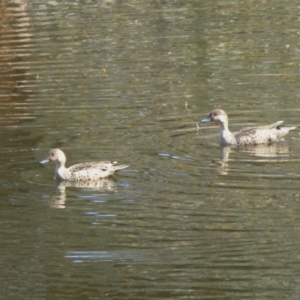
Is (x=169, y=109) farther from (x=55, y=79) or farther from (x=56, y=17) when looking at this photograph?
(x=56, y=17)

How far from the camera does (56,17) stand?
2442 cm

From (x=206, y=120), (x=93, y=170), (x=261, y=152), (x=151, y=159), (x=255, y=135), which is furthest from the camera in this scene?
(x=206, y=120)

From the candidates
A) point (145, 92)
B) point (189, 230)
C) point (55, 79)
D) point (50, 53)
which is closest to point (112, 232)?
point (189, 230)

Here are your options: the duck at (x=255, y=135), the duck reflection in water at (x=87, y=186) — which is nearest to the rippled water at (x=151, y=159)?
the duck reflection in water at (x=87, y=186)

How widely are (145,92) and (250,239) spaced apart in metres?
6.86

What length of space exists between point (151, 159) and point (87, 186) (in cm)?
91

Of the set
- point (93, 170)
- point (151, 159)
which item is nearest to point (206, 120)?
point (151, 159)

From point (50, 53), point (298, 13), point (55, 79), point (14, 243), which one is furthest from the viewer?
point (298, 13)

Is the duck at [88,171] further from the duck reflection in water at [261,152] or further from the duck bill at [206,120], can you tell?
the duck bill at [206,120]

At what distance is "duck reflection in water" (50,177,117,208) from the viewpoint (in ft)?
38.7

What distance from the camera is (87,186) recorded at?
1237cm

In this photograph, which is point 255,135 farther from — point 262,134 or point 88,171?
point 88,171

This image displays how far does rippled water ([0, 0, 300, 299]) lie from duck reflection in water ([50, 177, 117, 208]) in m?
0.02

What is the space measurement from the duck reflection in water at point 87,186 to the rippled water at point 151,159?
0.02 m
